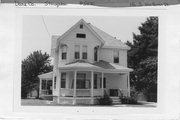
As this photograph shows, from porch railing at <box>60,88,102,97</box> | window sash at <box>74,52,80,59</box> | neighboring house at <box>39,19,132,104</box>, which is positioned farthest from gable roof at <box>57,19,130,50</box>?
porch railing at <box>60,88,102,97</box>

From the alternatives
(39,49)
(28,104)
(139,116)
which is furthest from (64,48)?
(139,116)

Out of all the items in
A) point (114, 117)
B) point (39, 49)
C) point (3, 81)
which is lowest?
point (114, 117)

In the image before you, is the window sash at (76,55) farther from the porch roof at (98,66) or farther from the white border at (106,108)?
the white border at (106,108)

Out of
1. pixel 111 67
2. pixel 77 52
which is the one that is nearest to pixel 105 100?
pixel 111 67

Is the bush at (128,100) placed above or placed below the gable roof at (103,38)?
below

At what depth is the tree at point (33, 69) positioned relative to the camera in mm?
2357

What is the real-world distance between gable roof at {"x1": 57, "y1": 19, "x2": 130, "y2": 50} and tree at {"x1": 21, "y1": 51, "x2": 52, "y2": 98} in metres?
0.12

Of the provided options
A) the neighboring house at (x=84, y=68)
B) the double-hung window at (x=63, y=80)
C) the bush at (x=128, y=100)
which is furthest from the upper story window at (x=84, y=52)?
the bush at (x=128, y=100)

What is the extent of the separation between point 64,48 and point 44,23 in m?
0.15

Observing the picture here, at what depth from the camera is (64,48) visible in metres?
2.37

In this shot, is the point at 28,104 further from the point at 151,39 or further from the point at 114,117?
the point at 151,39

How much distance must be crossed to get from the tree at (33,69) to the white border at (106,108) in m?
0.03

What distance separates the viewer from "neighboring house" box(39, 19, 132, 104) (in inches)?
92.3

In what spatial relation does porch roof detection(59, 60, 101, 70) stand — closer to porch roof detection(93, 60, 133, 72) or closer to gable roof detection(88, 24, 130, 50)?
porch roof detection(93, 60, 133, 72)
